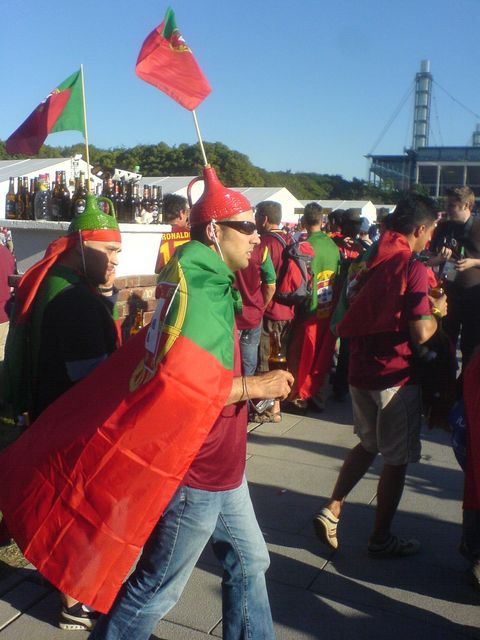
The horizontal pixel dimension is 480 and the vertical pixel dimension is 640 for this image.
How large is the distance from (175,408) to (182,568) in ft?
2.17

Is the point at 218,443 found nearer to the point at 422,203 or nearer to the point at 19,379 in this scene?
the point at 19,379

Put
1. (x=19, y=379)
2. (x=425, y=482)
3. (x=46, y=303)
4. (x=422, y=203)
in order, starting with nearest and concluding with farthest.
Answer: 1. (x=46, y=303)
2. (x=19, y=379)
3. (x=422, y=203)
4. (x=425, y=482)

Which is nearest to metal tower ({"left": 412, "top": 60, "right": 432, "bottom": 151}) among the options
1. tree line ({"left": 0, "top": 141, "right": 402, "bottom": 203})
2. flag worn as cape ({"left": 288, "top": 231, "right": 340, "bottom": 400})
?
tree line ({"left": 0, "top": 141, "right": 402, "bottom": 203})

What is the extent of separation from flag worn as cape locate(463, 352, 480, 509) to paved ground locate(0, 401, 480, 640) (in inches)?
22.7

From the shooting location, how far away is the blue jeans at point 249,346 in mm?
6555

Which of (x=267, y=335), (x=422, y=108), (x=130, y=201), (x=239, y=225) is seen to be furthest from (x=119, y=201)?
(x=422, y=108)

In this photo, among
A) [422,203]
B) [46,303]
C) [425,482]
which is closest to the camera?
[46,303]

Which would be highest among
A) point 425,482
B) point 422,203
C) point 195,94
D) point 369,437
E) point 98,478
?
point 195,94

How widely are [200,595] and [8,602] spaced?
94 cm

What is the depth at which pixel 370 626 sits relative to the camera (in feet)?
11.3

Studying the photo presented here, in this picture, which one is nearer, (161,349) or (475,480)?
(161,349)

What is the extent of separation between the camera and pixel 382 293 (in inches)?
153

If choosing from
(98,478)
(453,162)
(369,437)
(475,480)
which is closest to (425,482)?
(369,437)

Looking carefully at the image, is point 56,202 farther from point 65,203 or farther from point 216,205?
point 216,205
